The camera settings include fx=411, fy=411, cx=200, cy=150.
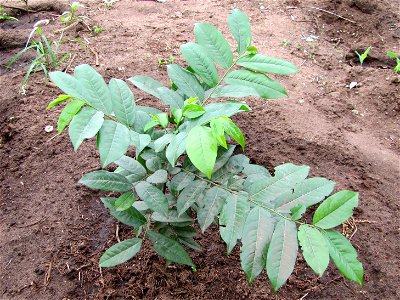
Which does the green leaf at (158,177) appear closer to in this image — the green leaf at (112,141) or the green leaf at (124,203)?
the green leaf at (124,203)

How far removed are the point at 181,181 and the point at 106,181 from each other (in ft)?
0.83

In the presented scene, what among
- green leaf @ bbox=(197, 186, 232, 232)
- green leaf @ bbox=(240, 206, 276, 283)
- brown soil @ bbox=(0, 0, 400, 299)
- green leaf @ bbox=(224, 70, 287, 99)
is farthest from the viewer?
brown soil @ bbox=(0, 0, 400, 299)

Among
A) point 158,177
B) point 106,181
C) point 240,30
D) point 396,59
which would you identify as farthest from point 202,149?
point 396,59

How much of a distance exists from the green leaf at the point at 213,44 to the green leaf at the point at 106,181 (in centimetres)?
57

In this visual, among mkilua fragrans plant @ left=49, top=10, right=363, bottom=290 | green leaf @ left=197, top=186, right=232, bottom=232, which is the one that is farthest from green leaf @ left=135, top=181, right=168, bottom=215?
green leaf @ left=197, top=186, right=232, bottom=232

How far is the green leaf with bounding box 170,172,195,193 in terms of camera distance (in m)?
1.40

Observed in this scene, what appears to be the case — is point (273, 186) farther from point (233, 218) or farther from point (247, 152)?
point (247, 152)

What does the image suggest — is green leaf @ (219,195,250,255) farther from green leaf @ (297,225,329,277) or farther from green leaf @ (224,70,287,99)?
green leaf @ (224,70,287,99)

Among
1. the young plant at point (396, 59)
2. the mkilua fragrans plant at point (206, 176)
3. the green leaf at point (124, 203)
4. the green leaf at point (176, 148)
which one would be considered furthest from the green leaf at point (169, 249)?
the young plant at point (396, 59)

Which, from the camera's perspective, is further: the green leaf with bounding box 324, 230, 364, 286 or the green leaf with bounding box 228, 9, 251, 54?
the green leaf with bounding box 228, 9, 251, 54

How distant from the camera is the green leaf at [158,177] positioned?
4.50ft

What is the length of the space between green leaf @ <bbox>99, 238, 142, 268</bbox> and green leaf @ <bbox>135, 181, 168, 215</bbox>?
210 millimetres

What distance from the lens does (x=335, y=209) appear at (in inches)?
48.3

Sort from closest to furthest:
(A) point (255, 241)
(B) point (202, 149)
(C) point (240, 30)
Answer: (B) point (202, 149) < (A) point (255, 241) < (C) point (240, 30)
